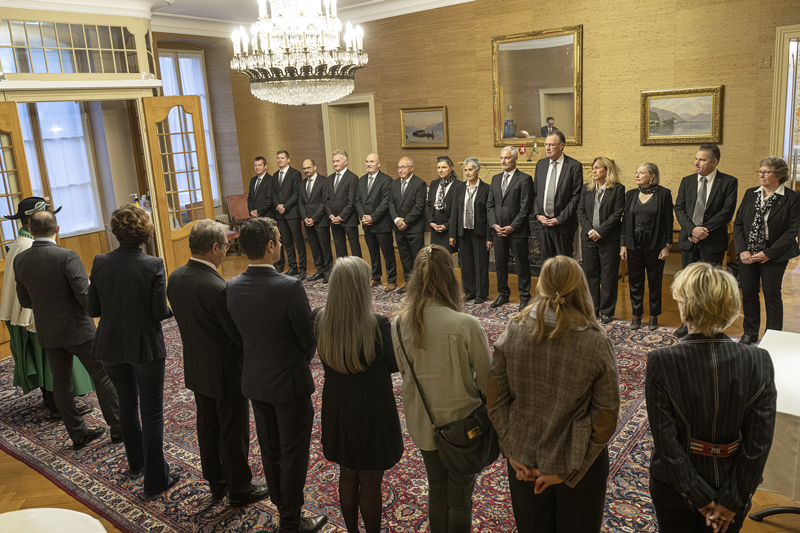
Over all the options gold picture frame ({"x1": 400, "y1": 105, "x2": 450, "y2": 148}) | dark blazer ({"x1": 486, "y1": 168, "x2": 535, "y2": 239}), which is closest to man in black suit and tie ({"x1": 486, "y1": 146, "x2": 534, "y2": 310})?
dark blazer ({"x1": 486, "y1": 168, "x2": 535, "y2": 239})

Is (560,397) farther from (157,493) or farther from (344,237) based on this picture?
(344,237)

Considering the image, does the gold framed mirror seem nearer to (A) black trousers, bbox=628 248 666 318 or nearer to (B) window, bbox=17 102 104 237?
(A) black trousers, bbox=628 248 666 318

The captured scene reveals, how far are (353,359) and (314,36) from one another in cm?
328

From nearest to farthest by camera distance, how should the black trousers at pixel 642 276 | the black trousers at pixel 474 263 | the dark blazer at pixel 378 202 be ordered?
the black trousers at pixel 642 276
the black trousers at pixel 474 263
the dark blazer at pixel 378 202

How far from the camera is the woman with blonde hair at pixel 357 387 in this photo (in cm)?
239

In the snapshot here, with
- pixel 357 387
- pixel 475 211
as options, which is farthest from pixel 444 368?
pixel 475 211

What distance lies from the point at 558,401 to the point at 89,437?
140 inches

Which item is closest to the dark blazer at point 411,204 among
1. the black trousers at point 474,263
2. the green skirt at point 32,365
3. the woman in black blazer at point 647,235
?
the black trousers at point 474,263

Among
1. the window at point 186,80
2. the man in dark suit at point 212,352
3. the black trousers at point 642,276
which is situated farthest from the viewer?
the window at point 186,80

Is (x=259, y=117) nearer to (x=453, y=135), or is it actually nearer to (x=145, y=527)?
(x=453, y=135)

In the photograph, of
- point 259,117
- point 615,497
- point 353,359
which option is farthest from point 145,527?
point 259,117

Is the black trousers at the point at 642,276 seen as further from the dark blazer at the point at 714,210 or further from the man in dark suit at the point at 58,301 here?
the man in dark suit at the point at 58,301

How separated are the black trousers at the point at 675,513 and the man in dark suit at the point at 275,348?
156 cm

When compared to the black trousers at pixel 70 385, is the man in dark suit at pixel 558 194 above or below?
above
